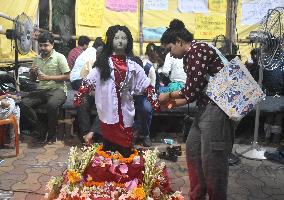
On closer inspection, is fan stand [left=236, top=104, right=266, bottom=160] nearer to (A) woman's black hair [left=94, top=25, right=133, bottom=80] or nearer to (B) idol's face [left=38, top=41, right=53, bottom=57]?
(A) woman's black hair [left=94, top=25, right=133, bottom=80]

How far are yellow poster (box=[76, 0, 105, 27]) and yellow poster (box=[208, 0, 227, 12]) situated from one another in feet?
8.34

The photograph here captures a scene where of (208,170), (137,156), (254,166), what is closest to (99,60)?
(137,156)

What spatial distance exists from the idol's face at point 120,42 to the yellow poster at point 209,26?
5291mm

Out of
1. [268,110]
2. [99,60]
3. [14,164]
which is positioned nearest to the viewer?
[99,60]

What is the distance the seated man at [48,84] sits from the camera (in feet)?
21.4

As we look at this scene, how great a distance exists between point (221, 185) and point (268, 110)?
13.0 feet

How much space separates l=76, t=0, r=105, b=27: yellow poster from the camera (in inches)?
362

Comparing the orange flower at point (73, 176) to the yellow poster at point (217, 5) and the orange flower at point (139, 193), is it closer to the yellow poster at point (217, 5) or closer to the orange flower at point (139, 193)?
the orange flower at point (139, 193)

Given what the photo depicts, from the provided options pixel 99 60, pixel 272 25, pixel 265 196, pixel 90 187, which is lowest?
pixel 265 196

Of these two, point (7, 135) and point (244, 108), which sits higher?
point (244, 108)

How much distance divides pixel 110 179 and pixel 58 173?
1454mm

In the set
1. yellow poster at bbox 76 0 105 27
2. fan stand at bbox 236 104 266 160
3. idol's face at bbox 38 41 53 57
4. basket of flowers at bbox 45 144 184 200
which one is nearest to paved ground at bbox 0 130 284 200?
fan stand at bbox 236 104 266 160

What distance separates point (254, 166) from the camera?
5875mm

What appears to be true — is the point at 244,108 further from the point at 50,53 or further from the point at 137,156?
the point at 50,53
